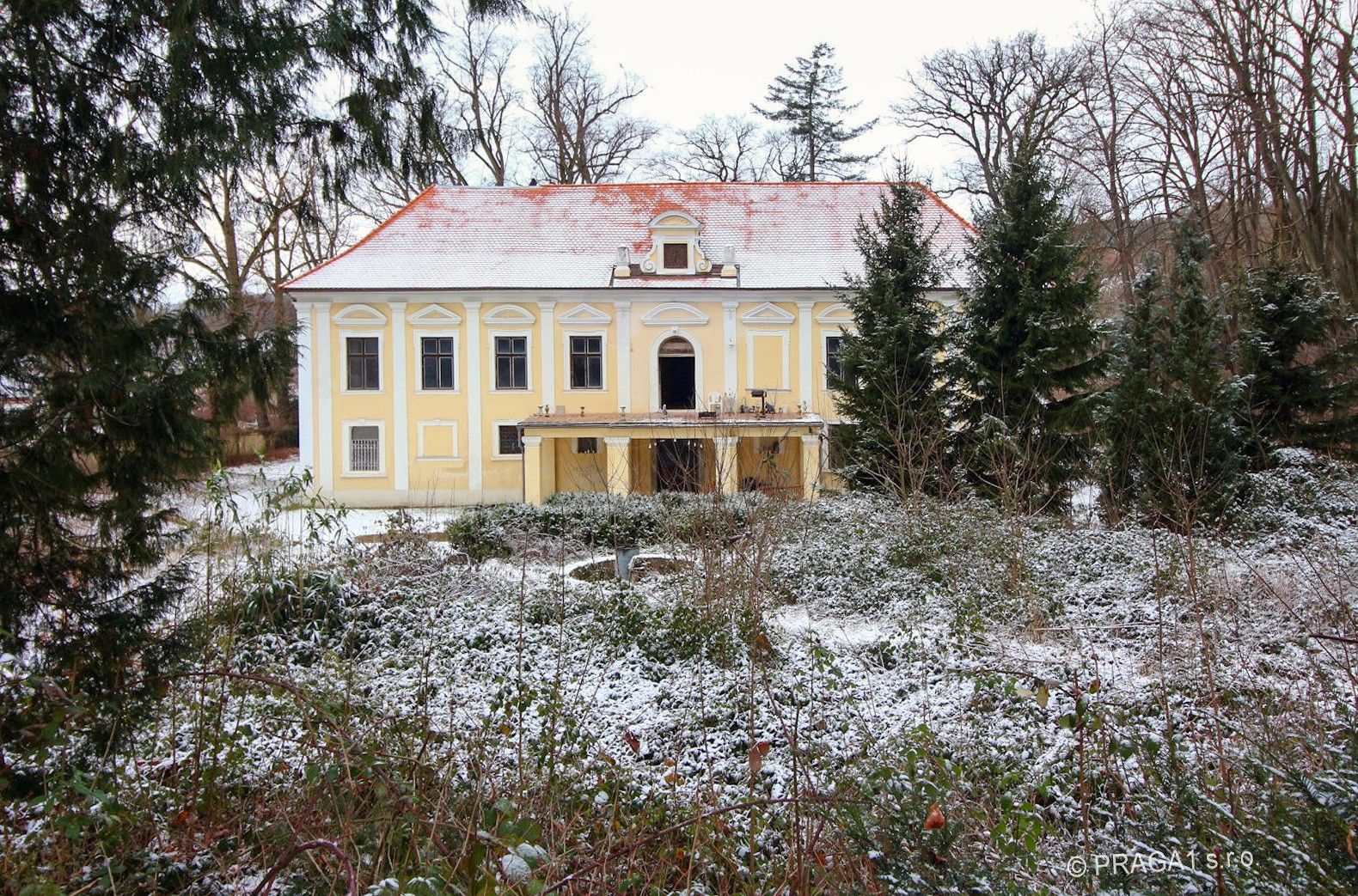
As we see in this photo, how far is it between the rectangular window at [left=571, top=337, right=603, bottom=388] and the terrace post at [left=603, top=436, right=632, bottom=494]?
8.20 feet

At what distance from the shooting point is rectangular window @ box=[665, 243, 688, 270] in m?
21.4

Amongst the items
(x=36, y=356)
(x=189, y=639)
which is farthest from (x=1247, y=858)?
(x=36, y=356)

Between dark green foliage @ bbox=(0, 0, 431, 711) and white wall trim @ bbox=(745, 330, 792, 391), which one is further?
white wall trim @ bbox=(745, 330, 792, 391)

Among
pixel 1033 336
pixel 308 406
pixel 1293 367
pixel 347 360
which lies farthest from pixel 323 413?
pixel 1293 367

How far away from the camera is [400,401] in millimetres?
20688

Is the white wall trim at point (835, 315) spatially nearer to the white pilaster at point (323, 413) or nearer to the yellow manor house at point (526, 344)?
the yellow manor house at point (526, 344)

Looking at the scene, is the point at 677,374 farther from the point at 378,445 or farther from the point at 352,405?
the point at 352,405

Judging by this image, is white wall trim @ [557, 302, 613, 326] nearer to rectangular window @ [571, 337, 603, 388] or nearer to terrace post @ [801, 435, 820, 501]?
rectangular window @ [571, 337, 603, 388]

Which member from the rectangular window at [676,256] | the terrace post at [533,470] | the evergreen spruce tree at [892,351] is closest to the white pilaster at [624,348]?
the rectangular window at [676,256]

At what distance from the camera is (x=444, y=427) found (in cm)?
2075

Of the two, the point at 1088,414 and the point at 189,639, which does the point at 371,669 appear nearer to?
the point at 189,639

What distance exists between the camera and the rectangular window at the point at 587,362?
21.1 meters

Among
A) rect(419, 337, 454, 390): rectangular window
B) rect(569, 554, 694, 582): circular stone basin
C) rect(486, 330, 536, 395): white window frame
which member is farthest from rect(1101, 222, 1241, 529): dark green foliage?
rect(419, 337, 454, 390): rectangular window

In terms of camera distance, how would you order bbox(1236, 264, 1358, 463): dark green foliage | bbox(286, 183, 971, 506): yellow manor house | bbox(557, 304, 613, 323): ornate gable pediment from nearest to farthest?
bbox(1236, 264, 1358, 463): dark green foliage < bbox(286, 183, 971, 506): yellow manor house < bbox(557, 304, 613, 323): ornate gable pediment
